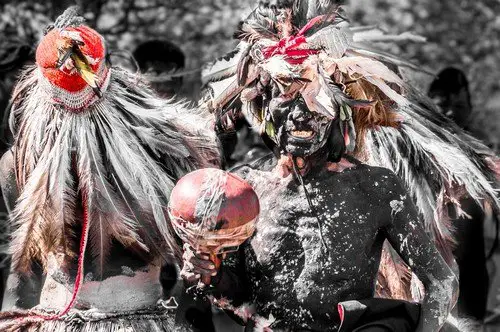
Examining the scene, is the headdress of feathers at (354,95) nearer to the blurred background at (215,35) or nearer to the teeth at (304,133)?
the teeth at (304,133)

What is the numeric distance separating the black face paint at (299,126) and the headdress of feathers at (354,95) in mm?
41

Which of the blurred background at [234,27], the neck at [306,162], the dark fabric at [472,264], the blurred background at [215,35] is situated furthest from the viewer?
the blurred background at [234,27]

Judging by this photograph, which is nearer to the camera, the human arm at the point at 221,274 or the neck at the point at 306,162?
the human arm at the point at 221,274

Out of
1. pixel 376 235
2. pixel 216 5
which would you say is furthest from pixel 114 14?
pixel 376 235

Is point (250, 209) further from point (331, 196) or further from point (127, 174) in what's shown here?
point (127, 174)

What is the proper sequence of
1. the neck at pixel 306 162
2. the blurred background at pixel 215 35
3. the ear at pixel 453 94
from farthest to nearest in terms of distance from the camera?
the blurred background at pixel 215 35 → the ear at pixel 453 94 → the neck at pixel 306 162

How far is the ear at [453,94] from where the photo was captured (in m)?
6.51

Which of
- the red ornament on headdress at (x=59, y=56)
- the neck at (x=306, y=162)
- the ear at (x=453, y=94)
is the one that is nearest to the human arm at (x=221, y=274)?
the neck at (x=306, y=162)

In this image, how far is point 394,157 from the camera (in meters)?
3.74

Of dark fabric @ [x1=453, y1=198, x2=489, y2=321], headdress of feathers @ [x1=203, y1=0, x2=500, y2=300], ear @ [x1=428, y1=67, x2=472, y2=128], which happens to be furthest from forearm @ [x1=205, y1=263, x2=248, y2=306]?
ear @ [x1=428, y1=67, x2=472, y2=128]

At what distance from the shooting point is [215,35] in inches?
362

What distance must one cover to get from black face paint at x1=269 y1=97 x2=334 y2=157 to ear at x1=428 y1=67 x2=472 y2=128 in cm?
333

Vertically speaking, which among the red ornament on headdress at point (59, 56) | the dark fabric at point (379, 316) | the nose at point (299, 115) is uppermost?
the red ornament on headdress at point (59, 56)

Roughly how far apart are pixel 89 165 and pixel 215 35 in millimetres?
5786
